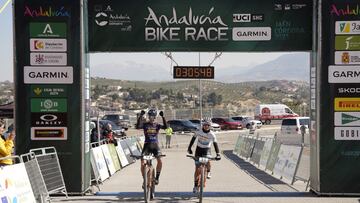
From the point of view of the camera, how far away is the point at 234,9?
538 inches

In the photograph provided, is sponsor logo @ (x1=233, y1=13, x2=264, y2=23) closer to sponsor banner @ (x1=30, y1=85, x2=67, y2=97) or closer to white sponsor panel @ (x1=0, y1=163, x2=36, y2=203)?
sponsor banner @ (x1=30, y1=85, x2=67, y2=97)

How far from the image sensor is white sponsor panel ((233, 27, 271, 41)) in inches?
535

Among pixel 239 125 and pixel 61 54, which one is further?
pixel 239 125

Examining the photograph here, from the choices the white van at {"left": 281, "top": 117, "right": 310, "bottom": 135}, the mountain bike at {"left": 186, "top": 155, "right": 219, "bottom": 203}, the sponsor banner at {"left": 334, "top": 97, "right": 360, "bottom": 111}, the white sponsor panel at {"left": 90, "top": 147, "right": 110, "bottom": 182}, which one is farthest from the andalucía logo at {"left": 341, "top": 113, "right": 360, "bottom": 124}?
the white van at {"left": 281, "top": 117, "right": 310, "bottom": 135}

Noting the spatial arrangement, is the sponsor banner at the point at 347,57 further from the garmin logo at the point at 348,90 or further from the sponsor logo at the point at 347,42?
the garmin logo at the point at 348,90

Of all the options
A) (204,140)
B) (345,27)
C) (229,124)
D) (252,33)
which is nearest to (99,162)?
(204,140)

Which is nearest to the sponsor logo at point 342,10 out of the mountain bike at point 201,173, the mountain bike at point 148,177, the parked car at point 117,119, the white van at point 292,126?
the mountain bike at point 201,173

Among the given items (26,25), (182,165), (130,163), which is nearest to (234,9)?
(26,25)

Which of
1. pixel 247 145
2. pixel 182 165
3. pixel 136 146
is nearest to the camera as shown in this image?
pixel 182 165

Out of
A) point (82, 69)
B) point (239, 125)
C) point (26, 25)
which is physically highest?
point (26, 25)

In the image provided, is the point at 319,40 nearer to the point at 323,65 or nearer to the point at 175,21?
the point at 323,65

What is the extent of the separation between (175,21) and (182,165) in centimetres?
1188

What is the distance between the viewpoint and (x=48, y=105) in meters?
13.5

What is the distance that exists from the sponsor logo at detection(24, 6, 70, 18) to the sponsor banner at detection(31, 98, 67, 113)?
1889 mm
